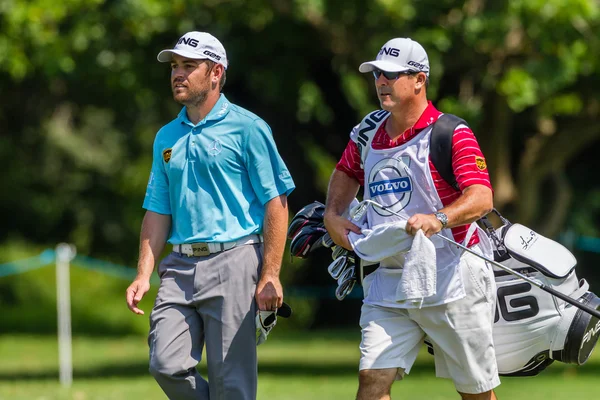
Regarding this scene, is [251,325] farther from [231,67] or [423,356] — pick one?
[423,356]

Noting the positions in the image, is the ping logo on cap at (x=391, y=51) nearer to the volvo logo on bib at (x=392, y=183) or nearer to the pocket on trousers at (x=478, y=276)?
the volvo logo on bib at (x=392, y=183)

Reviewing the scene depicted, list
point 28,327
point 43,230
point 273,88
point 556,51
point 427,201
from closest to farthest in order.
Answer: point 427,201 < point 556,51 < point 273,88 < point 28,327 < point 43,230

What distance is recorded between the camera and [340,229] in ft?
20.9

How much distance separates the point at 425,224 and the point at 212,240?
1.17 m

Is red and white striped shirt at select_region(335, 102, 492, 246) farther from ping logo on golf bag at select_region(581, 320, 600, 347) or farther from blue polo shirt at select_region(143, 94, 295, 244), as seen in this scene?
ping logo on golf bag at select_region(581, 320, 600, 347)

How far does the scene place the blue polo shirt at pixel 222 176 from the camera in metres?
6.34

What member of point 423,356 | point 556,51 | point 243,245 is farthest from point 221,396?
point 423,356

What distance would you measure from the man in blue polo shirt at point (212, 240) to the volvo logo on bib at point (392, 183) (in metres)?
0.53

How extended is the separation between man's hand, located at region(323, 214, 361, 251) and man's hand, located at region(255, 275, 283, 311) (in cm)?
40

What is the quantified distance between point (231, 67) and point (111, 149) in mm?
16079

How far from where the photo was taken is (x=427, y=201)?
6.10m

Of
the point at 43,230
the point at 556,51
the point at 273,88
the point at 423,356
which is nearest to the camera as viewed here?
the point at 556,51

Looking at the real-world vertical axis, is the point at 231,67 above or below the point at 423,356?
above

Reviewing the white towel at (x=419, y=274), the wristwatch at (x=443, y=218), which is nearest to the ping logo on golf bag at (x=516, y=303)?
the white towel at (x=419, y=274)
